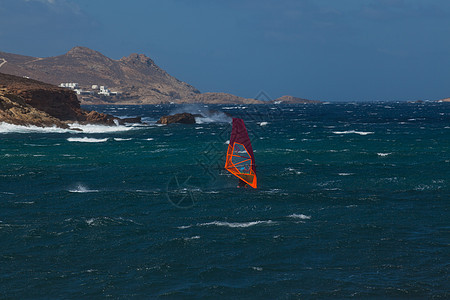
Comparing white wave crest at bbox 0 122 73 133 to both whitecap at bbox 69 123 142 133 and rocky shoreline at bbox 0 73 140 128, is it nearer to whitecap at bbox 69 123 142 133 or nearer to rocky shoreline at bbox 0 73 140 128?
rocky shoreline at bbox 0 73 140 128

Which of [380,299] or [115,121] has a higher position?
[115,121]

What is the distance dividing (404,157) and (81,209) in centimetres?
3956

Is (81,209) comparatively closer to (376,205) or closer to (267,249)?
(267,249)

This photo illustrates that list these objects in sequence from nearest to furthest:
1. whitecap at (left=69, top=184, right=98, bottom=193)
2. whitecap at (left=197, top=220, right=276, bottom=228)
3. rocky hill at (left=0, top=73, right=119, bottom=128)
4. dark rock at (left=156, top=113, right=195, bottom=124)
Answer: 1. whitecap at (left=197, top=220, right=276, bottom=228)
2. whitecap at (left=69, top=184, right=98, bottom=193)
3. rocky hill at (left=0, top=73, right=119, bottom=128)
4. dark rock at (left=156, top=113, right=195, bottom=124)

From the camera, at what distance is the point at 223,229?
3055cm

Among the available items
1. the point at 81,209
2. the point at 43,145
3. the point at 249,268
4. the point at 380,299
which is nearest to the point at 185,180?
the point at 81,209

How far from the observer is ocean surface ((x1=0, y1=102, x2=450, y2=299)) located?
2248 centimetres

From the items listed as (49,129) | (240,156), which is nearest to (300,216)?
(240,156)

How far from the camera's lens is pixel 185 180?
151 feet

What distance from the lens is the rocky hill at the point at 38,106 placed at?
98688 millimetres

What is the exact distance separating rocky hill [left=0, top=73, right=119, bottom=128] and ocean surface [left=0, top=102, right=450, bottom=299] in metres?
44.5

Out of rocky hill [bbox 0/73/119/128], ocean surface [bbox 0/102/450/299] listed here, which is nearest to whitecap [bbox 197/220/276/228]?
ocean surface [bbox 0/102/450/299]

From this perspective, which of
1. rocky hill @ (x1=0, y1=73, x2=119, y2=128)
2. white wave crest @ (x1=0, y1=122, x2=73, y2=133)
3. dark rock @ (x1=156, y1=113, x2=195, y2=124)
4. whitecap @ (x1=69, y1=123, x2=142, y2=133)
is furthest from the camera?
dark rock @ (x1=156, y1=113, x2=195, y2=124)

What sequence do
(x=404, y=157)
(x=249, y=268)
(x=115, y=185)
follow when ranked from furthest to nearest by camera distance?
1. (x=404, y=157)
2. (x=115, y=185)
3. (x=249, y=268)
